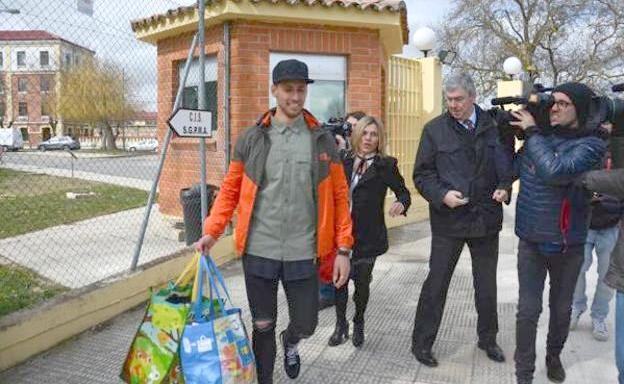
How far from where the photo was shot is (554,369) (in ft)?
11.8

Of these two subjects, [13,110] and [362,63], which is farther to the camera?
[362,63]

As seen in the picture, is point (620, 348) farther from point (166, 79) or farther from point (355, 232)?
point (166, 79)

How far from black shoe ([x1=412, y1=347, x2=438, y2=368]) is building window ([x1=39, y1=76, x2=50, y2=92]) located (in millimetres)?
3362

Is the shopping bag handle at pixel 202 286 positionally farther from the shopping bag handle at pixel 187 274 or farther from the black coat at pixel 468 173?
the black coat at pixel 468 173

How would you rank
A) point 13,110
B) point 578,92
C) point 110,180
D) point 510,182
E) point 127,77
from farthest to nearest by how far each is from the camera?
point 110,180, point 127,77, point 13,110, point 510,182, point 578,92

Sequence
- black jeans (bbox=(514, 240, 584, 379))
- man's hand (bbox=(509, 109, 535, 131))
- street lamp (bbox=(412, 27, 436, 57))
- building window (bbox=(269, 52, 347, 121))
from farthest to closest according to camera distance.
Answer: street lamp (bbox=(412, 27, 436, 57)) → building window (bbox=(269, 52, 347, 121)) → black jeans (bbox=(514, 240, 584, 379)) → man's hand (bbox=(509, 109, 535, 131))

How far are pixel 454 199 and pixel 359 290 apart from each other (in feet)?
3.29

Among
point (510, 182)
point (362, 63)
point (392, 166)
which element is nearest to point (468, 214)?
point (510, 182)

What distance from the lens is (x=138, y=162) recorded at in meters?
9.12

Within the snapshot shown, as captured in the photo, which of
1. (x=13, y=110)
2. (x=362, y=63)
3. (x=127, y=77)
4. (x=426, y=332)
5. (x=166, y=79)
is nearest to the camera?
(x=426, y=332)

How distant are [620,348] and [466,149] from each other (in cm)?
143

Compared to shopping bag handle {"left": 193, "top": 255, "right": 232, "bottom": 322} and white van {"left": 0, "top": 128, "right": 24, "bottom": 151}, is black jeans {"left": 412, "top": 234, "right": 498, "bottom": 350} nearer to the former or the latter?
shopping bag handle {"left": 193, "top": 255, "right": 232, "bottom": 322}

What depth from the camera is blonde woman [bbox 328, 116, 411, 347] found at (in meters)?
3.95

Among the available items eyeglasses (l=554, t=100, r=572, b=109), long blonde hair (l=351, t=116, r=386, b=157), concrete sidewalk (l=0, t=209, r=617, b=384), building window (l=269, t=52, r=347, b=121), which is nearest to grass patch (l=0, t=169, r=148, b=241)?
concrete sidewalk (l=0, t=209, r=617, b=384)
